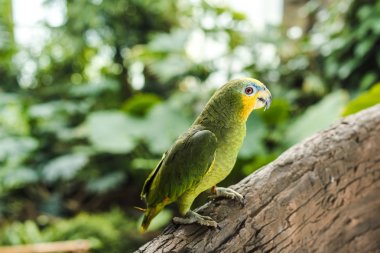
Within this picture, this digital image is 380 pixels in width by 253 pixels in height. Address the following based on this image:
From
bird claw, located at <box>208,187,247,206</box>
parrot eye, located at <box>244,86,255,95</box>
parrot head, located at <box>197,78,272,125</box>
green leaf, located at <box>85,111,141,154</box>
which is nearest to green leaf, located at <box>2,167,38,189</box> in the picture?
green leaf, located at <box>85,111,141,154</box>

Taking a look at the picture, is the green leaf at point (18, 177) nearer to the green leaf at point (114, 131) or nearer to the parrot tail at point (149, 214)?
the green leaf at point (114, 131)

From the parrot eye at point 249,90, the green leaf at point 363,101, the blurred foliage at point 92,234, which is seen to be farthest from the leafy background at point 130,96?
the parrot eye at point 249,90

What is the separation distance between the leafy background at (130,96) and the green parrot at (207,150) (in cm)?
178

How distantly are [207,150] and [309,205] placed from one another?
0.49 m

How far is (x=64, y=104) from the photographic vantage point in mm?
4172

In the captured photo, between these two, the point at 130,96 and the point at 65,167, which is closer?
the point at 65,167

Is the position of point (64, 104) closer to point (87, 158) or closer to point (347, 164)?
point (87, 158)

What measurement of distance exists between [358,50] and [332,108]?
0.73 metres

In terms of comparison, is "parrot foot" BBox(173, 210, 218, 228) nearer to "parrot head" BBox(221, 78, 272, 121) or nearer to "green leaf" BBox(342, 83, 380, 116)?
"parrot head" BBox(221, 78, 272, 121)

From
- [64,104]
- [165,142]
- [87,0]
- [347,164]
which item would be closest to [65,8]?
[87,0]

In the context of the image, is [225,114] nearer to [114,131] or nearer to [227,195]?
[227,195]

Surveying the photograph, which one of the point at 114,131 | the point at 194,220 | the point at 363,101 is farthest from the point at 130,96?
the point at 194,220

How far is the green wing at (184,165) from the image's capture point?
1005mm

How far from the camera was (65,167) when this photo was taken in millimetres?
3572
